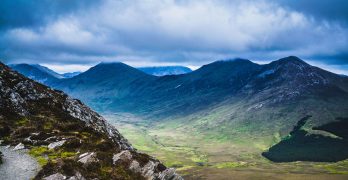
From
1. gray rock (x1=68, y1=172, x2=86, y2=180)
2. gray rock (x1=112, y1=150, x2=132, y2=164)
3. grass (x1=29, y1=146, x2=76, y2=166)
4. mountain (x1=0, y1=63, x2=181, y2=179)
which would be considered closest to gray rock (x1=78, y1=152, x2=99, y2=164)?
mountain (x1=0, y1=63, x2=181, y2=179)

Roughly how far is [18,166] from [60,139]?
13.1 m

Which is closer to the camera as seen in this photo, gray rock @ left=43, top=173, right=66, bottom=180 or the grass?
gray rock @ left=43, top=173, right=66, bottom=180

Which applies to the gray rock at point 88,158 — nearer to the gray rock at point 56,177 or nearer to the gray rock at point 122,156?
the gray rock at point 122,156

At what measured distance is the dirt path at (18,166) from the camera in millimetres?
41938

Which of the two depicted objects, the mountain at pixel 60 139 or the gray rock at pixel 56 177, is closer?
the gray rock at pixel 56 177

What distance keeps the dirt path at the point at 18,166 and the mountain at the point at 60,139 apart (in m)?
1.12

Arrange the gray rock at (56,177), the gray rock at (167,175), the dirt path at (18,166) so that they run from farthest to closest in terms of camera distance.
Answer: the gray rock at (167,175)
the dirt path at (18,166)
the gray rock at (56,177)

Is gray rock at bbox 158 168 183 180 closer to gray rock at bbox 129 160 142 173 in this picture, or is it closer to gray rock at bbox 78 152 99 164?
gray rock at bbox 129 160 142 173

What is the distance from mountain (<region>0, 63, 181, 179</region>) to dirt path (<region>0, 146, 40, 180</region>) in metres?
1.12

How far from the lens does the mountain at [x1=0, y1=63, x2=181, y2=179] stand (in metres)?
44.6

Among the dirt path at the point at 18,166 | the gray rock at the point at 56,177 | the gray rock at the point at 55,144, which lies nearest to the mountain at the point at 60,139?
the gray rock at the point at 56,177

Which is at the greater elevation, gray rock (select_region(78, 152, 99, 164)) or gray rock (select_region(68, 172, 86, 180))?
gray rock (select_region(78, 152, 99, 164))

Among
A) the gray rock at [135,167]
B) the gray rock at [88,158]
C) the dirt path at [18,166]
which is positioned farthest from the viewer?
the gray rock at [135,167]

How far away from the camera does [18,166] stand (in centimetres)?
4538
